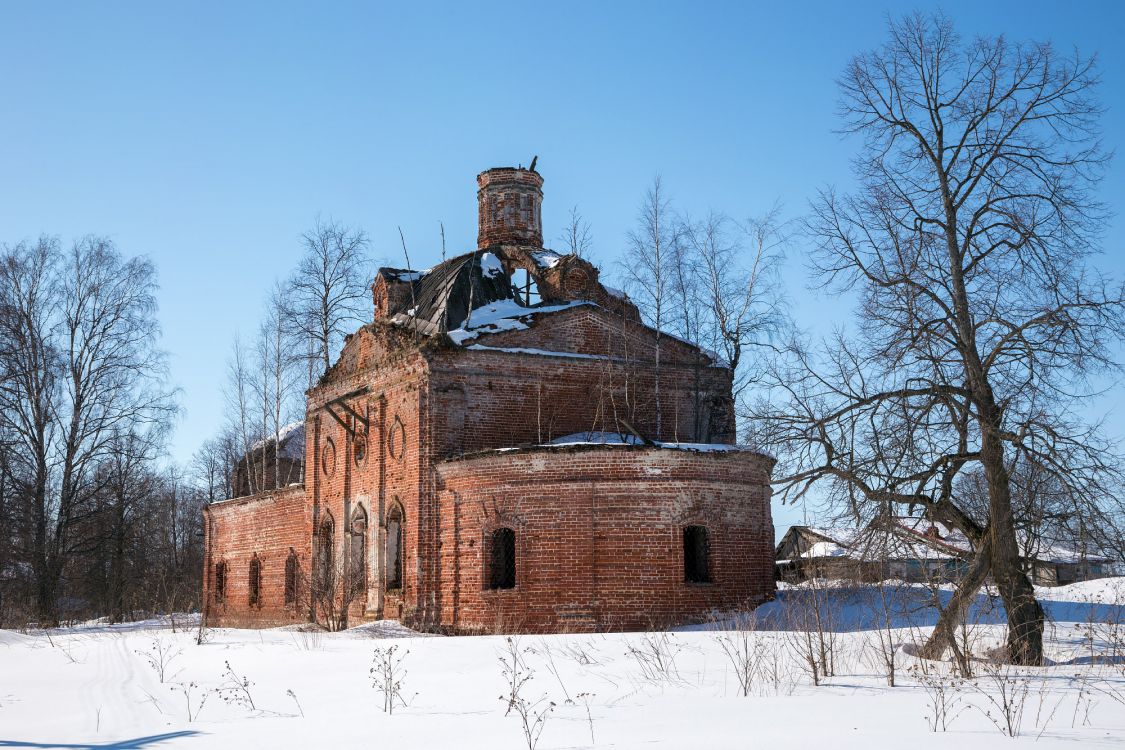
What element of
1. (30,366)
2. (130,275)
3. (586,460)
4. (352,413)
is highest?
(130,275)

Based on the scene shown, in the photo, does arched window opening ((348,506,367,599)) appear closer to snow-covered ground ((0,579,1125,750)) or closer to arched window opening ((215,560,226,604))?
snow-covered ground ((0,579,1125,750))

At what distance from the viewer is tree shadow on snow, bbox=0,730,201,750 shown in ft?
24.7

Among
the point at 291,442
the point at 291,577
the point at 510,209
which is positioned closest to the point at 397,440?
the point at 291,577

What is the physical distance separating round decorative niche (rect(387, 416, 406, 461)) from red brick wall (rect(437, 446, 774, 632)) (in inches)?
103

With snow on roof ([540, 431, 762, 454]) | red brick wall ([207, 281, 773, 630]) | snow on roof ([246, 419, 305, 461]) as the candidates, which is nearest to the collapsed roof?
red brick wall ([207, 281, 773, 630])

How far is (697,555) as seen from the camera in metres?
18.6

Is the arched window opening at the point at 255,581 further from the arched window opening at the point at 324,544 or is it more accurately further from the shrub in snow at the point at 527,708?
the shrub in snow at the point at 527,708

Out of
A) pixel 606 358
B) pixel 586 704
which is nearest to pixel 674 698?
pixel 586 704

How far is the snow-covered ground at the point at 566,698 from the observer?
7211 mm

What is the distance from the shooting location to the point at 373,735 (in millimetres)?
7586

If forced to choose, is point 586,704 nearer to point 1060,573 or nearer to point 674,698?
point 674,698

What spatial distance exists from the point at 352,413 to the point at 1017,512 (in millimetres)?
14616

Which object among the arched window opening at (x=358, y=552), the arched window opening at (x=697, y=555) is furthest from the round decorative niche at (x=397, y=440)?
the arched window opening at (x=697, y=555)

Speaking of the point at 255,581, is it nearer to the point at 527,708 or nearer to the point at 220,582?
the point at 220,582
